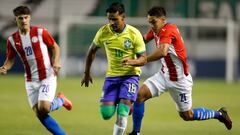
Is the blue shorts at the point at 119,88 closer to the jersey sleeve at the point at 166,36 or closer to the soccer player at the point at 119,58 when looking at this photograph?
the soccer player at the point at 119,58

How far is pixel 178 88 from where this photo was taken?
10.6 meters

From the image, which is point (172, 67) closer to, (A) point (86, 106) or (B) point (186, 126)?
(B) point (186, 126)

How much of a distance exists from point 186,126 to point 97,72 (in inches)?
551

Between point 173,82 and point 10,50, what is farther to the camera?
point 173,82

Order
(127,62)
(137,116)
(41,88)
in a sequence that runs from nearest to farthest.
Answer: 1. (127,62)
2. (41,88)
3. (137,116)

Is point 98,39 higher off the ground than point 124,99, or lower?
higher

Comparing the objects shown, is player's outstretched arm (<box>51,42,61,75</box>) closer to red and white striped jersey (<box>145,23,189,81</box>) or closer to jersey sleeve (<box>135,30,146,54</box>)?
jersey sleeve (<box>135,30,146,54</box>)

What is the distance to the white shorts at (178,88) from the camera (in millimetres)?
10609

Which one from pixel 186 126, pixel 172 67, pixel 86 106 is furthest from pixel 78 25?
pixel 172 67

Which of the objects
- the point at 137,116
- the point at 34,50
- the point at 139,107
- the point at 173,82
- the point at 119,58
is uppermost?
the point at 34,50

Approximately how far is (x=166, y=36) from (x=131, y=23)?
16.9 m

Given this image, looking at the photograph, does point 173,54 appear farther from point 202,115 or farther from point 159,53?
point 202,115

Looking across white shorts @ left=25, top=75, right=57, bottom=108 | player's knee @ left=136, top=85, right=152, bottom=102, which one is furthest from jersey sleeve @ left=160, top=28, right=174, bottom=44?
white shorts @ left=25, top=75, right=57, bottom=108

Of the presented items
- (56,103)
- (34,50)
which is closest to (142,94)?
(56,103)
